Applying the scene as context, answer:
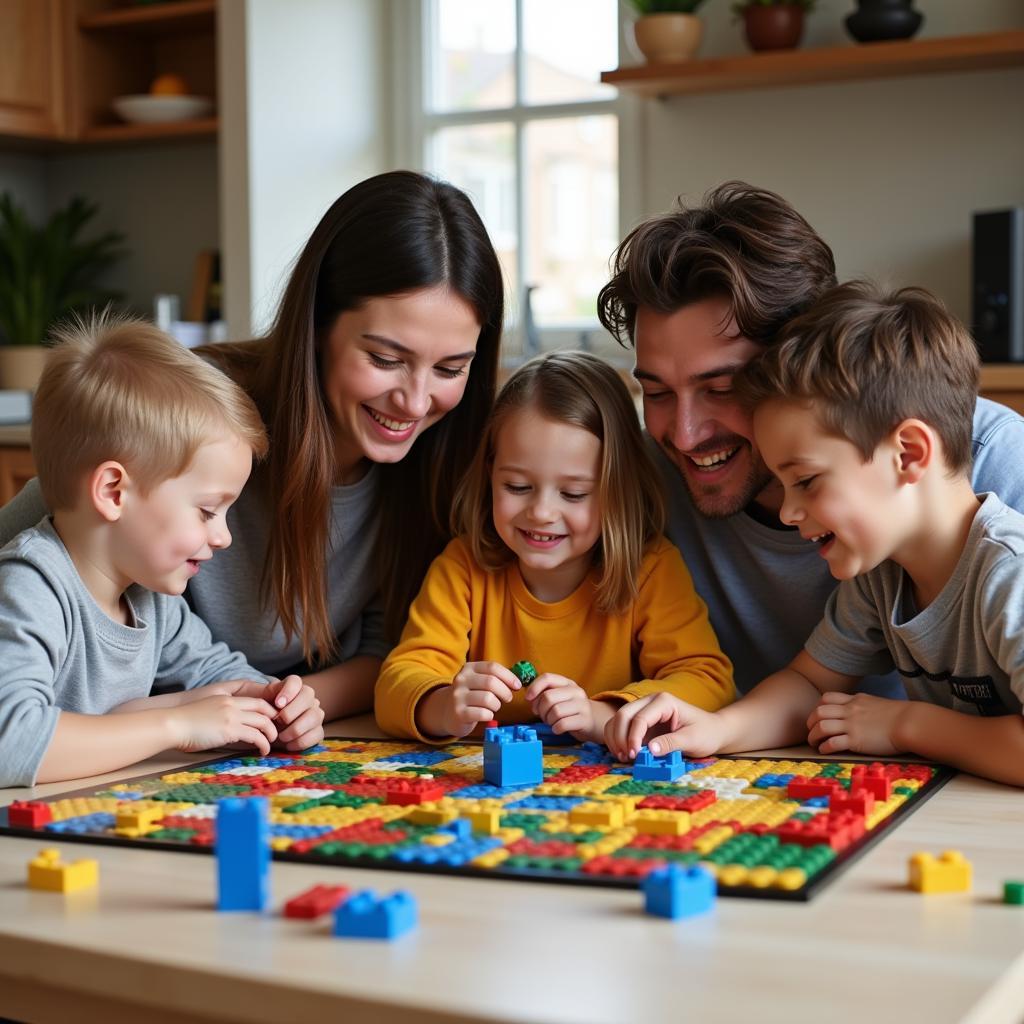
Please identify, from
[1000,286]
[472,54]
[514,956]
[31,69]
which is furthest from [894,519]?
[31,69]

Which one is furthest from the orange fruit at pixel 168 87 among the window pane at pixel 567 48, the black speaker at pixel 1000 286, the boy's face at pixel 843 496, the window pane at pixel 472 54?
the boy's face at pixel 843 496

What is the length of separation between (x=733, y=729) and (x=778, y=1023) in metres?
0.72

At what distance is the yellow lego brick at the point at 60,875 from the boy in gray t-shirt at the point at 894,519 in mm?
557

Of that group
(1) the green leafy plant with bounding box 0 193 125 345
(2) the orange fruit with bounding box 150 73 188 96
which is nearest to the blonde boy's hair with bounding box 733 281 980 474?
(2) the orange fruit with bounding box 150 73 188 96

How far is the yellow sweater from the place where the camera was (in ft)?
5.34

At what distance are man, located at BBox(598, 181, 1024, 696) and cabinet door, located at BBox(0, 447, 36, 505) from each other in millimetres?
2259

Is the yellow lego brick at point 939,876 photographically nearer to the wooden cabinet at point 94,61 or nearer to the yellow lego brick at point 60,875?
the yellow lego brick at point 60,875

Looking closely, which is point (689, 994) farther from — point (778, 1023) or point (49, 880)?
point (49, 880)

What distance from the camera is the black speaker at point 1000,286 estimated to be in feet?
9.99

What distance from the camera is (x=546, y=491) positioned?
1.65 meters

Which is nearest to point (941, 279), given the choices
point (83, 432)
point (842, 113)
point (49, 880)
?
point (842, 113)

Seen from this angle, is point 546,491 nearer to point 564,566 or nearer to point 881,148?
point 564,566

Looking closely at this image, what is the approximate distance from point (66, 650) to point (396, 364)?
0.53 m

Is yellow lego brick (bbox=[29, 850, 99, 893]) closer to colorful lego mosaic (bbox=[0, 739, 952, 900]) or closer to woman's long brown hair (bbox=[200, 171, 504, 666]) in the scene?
colorful lego mosaic (bbox=[0, 739, 952, 900])
